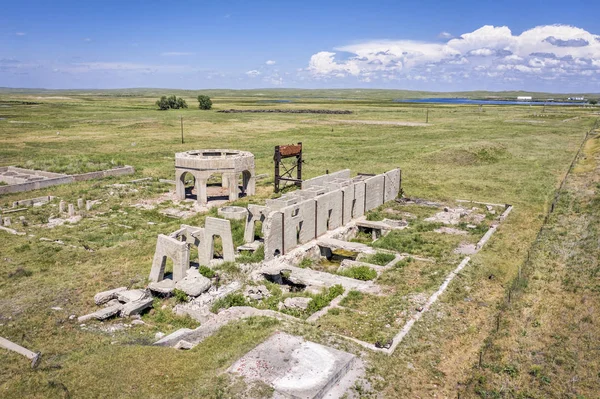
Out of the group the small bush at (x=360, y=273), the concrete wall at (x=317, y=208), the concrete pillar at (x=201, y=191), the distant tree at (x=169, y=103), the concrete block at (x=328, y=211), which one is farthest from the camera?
the distant tree at (x=169, y=103)

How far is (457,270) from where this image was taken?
57.6 feet

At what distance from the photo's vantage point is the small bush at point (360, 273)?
17250 millimetres

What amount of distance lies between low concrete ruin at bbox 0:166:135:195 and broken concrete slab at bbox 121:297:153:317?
2317 cm

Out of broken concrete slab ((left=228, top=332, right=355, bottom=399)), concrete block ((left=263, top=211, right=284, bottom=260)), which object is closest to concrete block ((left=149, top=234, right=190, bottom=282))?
concrete block ((left=263, top=211, right=284, bottom=260))

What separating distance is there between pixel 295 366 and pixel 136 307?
6546 mm

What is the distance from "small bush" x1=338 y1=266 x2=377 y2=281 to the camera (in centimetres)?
1725

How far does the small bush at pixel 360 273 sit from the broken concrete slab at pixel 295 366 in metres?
5.73

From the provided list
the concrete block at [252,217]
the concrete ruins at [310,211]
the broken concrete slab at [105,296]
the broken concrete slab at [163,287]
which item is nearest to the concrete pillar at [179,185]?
the concrete ruins at [310,211]

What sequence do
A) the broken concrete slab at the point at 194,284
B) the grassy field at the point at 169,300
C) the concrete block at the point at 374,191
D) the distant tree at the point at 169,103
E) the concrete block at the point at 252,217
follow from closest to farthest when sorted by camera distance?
the grassy field at the point at 169,300
the broken concrete slab at the point at 194,284
the concrete block at the point at 252,217
the concrete block at the point at 374,191
the distant tree at the point at 169,103

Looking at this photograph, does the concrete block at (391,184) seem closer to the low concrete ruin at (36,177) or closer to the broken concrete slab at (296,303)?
the broken concrete slab at (296,303)

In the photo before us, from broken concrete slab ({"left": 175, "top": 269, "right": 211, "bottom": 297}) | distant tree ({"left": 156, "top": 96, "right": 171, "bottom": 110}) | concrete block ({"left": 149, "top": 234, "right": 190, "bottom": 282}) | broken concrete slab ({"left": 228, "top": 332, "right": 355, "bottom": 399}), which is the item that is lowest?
broken concrete slab ({"left": 175, "top": 269, "right": 211, "bottom": 297})

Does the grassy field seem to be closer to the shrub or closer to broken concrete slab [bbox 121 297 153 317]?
broken concrete slab [bbox 121 297 153 317]

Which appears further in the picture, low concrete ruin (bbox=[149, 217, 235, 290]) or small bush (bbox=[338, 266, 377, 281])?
small bush (bbox=[338, 266, 377, 281])

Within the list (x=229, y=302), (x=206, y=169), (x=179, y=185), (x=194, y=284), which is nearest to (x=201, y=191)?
(x=206, y=169)
